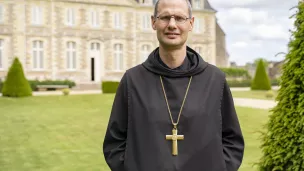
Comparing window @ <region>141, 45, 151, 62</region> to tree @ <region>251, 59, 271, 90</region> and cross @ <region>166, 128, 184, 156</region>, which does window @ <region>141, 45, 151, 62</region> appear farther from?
cross @ <region>166, 128, 184, 156</region>

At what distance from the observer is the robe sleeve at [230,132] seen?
2.16 meters

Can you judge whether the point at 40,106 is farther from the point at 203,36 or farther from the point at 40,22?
the point at 203,36

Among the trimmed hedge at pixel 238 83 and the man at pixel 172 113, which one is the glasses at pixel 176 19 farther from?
the trimmed hedge at pixel 238 83

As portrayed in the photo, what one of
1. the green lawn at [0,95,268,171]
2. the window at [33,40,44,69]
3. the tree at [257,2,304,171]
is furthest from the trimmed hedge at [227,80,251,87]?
the tree at [257,2,304,171]

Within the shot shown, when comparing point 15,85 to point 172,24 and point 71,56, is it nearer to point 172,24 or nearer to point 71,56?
point 71,56

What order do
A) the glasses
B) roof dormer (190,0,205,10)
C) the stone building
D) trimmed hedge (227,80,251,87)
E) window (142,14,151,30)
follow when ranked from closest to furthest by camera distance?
the glasses, the stone building, window (142,14,151,30), trimmed hedge (227,80,251,87), roof dormer (190,0,205,10)

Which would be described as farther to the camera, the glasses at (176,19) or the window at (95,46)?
the window at (95,46)

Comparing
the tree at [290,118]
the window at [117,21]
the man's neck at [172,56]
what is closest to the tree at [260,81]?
the window at [117,21]

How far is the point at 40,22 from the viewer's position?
26906 millimetres

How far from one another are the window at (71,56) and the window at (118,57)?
3.04 m

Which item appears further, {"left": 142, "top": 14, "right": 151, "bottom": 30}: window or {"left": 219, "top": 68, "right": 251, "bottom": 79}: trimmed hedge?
{"left": 219, "top": 68, "right": 251, "bottom": 79}: trimmed hedge

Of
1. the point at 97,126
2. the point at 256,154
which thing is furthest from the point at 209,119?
the point at 97,126

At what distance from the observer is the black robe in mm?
1999

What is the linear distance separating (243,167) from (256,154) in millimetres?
1179
